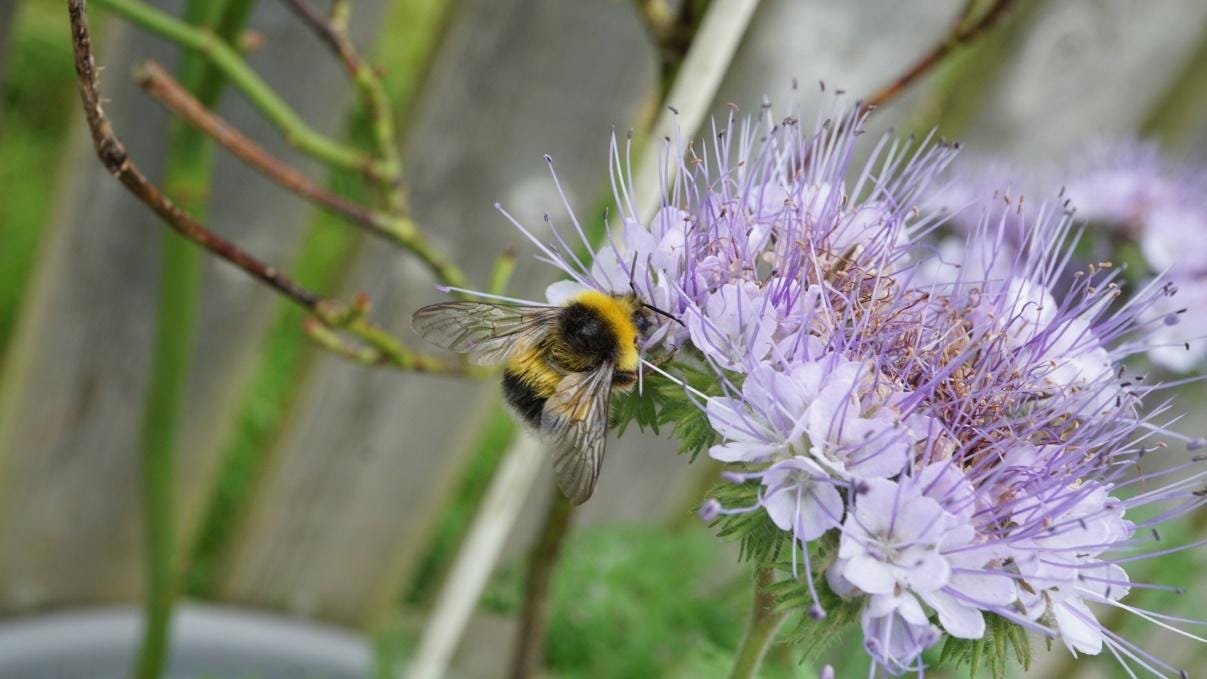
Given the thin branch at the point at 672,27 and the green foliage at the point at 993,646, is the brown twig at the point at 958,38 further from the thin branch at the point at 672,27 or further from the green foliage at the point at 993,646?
the green foliage at the point at 993,646

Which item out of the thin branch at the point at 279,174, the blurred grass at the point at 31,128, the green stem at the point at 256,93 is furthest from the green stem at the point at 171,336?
the blurred grass at the point at 31,128

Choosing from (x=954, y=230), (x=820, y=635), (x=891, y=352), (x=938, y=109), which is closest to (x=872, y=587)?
(x=820, y=635)

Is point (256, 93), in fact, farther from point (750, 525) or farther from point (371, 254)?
point (750, 525)

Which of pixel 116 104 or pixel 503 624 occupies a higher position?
pixel 116 104

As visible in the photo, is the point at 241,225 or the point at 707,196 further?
the point at 241,225

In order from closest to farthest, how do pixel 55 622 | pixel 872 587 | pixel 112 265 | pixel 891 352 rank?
pixel 872 587 → pixel 891 352 → pixel 112 265 → pixel 55 622

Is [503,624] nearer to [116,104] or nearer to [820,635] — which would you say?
[116,104]

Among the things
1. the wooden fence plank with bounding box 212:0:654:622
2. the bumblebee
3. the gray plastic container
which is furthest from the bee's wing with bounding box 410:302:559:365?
the gray plastic container
